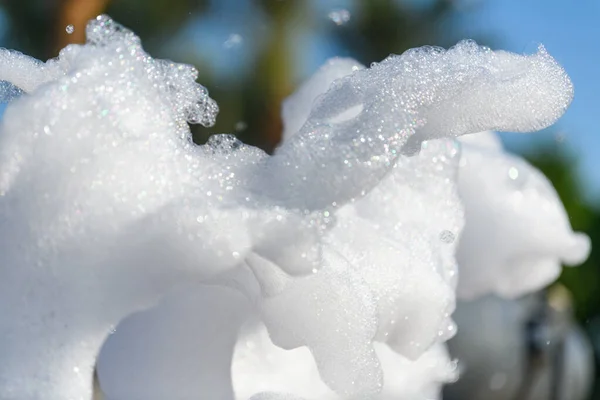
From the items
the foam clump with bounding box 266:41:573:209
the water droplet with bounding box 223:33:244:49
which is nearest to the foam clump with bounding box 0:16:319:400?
the foam clump with bounding box 266:41:573:209

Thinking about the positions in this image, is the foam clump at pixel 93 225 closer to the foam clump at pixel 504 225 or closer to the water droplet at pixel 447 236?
the water droplet at pixel 447 236

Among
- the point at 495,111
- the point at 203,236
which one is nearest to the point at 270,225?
the point at 203,236

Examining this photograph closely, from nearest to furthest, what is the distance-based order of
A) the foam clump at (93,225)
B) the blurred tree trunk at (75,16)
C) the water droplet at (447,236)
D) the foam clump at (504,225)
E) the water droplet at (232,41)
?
the foam clump at (93,225) → the water droplet at (447,236) → the foam clump at (504,225) → the blurred tree trunk at (75,16) → the water droplet at (232,41)

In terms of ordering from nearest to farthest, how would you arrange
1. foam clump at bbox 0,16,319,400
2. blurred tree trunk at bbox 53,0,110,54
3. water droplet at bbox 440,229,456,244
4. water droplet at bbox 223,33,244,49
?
foam clump at bbox 0,16,319,400 < water droplet at bbox 440,229,456,244 < blurred tree trunk at bbox 53,0,110,54 < water droplet at bbox 223,33,244,49

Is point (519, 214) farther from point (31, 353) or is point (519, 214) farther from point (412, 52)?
point (31, 353)

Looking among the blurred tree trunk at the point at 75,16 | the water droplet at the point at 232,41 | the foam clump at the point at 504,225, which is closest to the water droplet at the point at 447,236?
the foam clump at the point at 504,225

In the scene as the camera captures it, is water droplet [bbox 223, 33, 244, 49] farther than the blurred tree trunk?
Yes

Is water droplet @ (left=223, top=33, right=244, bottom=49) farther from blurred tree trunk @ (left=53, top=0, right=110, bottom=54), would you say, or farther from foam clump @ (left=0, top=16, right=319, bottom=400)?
foam clump @ (left=0, top=16, right=319, bottom=400)

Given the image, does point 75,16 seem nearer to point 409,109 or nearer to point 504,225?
point 504,225
